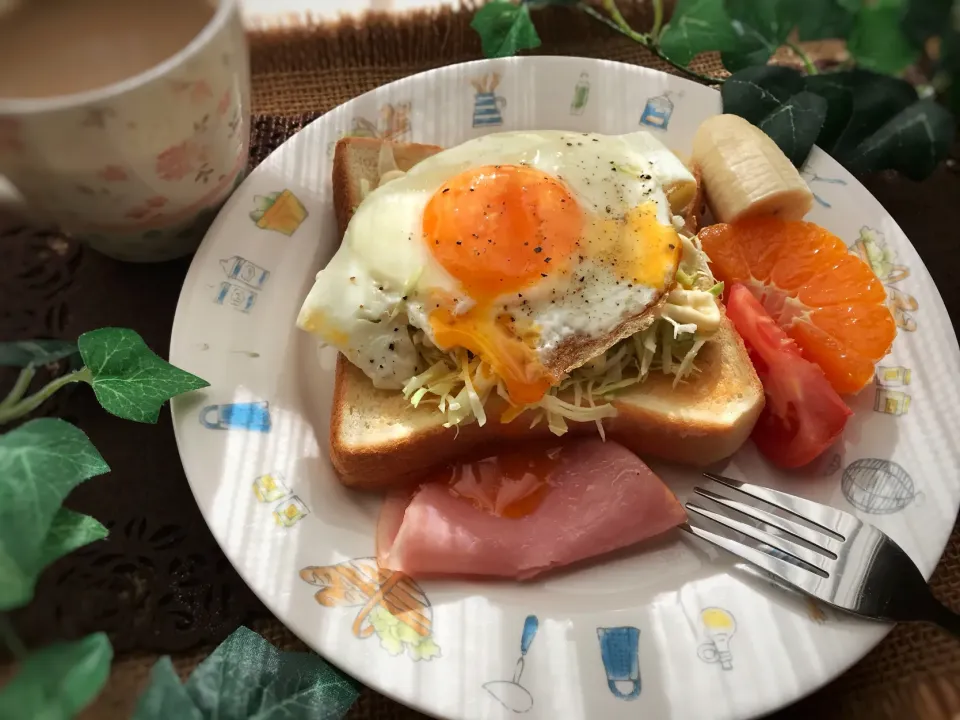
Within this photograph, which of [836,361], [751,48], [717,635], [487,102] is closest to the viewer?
[717,635]

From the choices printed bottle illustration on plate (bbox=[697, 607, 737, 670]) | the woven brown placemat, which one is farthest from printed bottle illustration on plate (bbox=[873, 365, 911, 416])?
printed bottle illustration on plate (bbox=[697, 607, 737, 670])

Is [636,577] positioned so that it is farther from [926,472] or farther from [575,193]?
[575,193]

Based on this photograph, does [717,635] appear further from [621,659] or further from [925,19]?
[925,19]

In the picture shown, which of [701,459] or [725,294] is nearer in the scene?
[701,459]

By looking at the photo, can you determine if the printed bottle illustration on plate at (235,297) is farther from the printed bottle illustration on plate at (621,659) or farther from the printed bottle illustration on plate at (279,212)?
the printed bottle illustration on plate at (621,659)

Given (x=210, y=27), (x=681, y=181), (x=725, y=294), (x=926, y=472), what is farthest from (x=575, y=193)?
(x=926, y=472)

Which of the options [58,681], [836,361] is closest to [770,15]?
[836,361]
